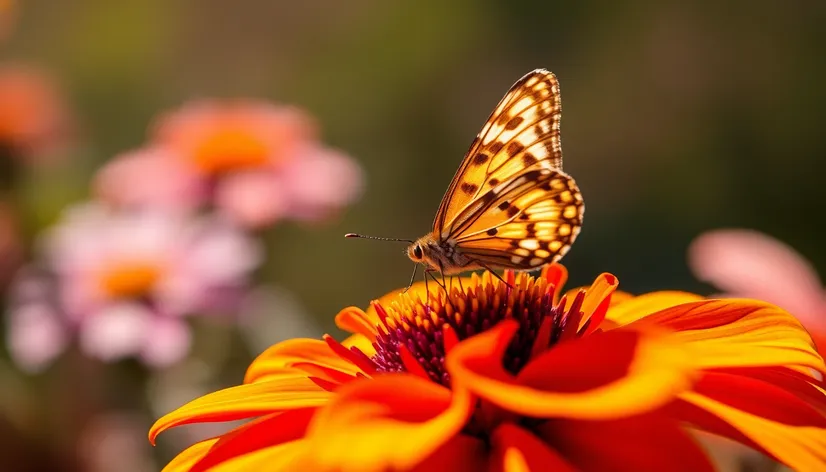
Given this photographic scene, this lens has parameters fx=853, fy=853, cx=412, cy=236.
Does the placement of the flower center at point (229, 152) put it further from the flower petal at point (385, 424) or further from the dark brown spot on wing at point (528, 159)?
the flower petal at point (385, 424)

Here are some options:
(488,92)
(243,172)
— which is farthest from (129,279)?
(488,92)

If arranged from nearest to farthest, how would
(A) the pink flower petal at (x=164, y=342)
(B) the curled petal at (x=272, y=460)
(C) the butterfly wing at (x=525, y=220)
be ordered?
(B) the curled petal at (x=272, y=460) → (C) the butterfly wing at (x=525, y=220) → (A) the pink flower petal at (x=164, y=342)

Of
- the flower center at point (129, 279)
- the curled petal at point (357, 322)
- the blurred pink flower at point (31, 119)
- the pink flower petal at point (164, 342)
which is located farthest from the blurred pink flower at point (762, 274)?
the blurred pink flower at point (31, 119)

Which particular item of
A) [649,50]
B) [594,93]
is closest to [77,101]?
[594,93]

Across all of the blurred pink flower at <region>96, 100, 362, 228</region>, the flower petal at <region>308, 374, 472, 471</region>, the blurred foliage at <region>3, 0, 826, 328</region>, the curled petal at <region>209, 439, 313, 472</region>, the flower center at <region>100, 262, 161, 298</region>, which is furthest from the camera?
the blurred foliage at <region>3, 0, 826, 328</region>

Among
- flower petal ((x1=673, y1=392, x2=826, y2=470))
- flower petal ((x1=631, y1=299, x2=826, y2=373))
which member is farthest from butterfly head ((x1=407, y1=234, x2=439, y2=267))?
flower petal ((x1=673, y1=392, x2=826, y2=470))

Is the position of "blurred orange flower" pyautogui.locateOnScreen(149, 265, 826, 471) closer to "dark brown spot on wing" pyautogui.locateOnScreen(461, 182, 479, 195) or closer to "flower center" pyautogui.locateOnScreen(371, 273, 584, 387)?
"flower center" pyautogui.locateOnScreen(371, 273, 584, 387)
